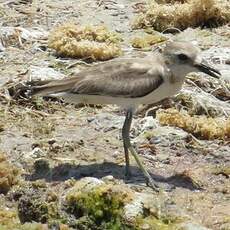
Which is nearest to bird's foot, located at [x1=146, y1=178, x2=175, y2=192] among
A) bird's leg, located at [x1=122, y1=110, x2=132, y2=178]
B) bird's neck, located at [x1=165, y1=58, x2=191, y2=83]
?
bird's leg, located at [x1=122, y1=110, x2=132, y2=178]

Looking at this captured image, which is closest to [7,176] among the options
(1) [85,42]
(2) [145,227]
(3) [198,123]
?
(2) [145,227]

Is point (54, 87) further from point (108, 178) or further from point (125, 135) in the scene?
point (108, 178)

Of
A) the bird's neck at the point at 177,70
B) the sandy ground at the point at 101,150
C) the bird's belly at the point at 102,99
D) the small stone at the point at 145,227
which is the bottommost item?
the sandy ground at the point at 101,150

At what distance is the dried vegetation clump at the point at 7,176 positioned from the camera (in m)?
7.77

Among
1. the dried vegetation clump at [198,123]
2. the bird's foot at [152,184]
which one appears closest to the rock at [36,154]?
the bird's foot at [152,184]

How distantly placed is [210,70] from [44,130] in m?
2.00

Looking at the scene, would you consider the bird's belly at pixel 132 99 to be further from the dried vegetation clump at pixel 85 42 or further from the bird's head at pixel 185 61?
the dried vegetation clump at pixel 85 42

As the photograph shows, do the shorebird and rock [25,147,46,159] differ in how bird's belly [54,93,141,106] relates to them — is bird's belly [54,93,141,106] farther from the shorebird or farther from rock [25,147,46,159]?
rock [25,147,46,159]

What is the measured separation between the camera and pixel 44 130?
9008 millimetres

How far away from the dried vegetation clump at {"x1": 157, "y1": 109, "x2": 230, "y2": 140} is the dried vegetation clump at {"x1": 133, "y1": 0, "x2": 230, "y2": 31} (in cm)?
260

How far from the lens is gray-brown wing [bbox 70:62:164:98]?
→ 25.6 feet

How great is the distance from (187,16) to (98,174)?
13.5 feet

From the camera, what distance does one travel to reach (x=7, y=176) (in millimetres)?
7824

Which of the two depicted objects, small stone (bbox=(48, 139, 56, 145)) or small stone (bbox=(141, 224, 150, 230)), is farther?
small stone (bbox=(48, 139, 56, 145))
